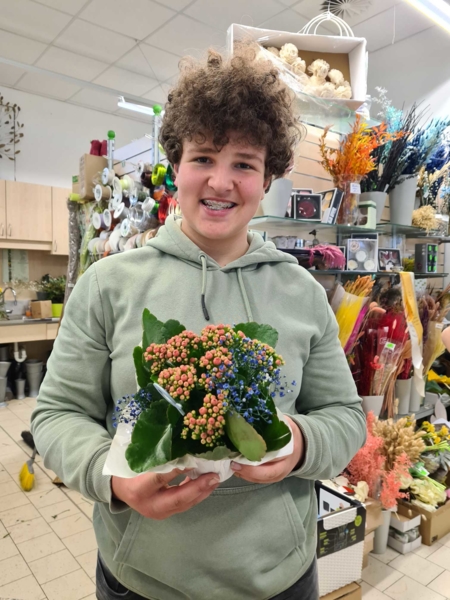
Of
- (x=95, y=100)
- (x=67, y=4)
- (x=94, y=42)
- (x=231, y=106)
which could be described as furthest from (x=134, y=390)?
(x=95, y=100)

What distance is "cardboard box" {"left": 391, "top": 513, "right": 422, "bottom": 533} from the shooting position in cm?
227

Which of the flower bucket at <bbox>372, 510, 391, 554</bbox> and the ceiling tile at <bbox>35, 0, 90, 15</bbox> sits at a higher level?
the ceiling tile at <bbox>35, 0, 90, 15</bbox>

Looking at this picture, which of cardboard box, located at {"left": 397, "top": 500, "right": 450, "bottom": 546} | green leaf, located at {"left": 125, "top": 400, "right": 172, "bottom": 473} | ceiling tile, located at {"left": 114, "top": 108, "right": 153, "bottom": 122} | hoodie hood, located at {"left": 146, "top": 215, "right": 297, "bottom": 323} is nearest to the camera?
green leaf, located at {"left": 125, "top": 400, "right": 172, "bottom": 473}

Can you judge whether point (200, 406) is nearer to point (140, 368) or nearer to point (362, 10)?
point (140, 368)

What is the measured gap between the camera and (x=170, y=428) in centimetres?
57

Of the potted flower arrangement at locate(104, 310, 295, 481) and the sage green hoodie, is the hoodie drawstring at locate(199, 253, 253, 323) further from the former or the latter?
the potted flower arrangement at locate(104, 310, 295, 481)

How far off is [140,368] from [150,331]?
0.18 feet

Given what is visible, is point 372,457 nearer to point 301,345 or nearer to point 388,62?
point 301,345

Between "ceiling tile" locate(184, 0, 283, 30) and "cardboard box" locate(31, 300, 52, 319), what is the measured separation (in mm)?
3588

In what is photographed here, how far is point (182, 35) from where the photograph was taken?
4.16 metres

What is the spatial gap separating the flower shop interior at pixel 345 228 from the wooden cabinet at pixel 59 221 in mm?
1590

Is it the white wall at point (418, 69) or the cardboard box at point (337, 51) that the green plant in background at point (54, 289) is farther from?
the white wall at point (418, 69)

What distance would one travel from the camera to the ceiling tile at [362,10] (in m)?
3.61

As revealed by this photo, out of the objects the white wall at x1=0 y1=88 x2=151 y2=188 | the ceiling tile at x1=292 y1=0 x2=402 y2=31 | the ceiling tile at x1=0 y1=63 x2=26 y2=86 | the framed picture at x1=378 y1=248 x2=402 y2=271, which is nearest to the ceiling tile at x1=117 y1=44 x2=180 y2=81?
the ceiling tile at x1=0 y1=63 x2=26 y2=86
